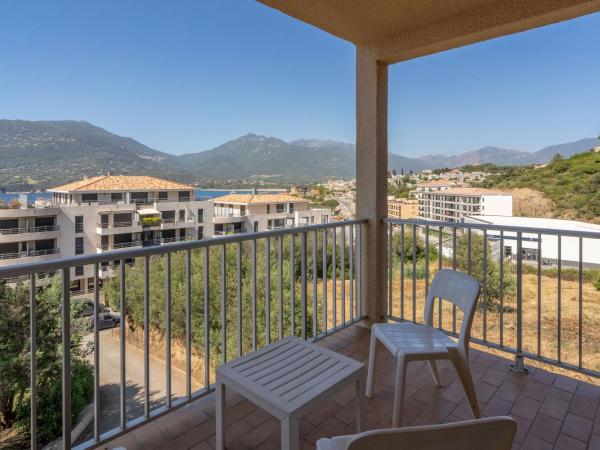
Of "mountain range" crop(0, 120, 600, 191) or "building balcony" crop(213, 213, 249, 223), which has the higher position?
"mountain range" crop(0, 120, 600, 191)

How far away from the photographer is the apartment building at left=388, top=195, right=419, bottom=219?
343 cm

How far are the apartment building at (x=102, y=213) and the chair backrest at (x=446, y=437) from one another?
262cm

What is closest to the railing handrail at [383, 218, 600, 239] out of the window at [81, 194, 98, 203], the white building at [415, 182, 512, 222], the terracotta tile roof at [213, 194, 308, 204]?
the white building at [415, 182, 512, 222]

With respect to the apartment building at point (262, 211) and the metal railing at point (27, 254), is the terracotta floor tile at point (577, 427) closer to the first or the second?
the apartment building at point (262, 211)

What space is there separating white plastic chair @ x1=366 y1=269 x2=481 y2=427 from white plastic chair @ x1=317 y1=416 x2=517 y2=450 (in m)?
1.12

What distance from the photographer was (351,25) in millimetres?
2885

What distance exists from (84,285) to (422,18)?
10.2 ft

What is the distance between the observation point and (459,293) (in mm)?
1992

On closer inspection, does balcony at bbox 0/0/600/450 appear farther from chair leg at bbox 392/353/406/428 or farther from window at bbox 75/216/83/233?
window at bbox 75/216/83/233

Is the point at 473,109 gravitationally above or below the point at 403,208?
above

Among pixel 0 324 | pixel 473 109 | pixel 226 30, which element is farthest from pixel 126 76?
pixel 473 109

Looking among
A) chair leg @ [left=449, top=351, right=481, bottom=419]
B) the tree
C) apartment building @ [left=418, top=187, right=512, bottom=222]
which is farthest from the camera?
the tree

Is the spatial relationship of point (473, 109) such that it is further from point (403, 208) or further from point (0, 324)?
point (0, 324)

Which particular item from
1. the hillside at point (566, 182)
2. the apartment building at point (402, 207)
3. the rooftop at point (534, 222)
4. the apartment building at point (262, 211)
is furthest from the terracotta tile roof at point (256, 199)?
the hillside at point (566, 182)
